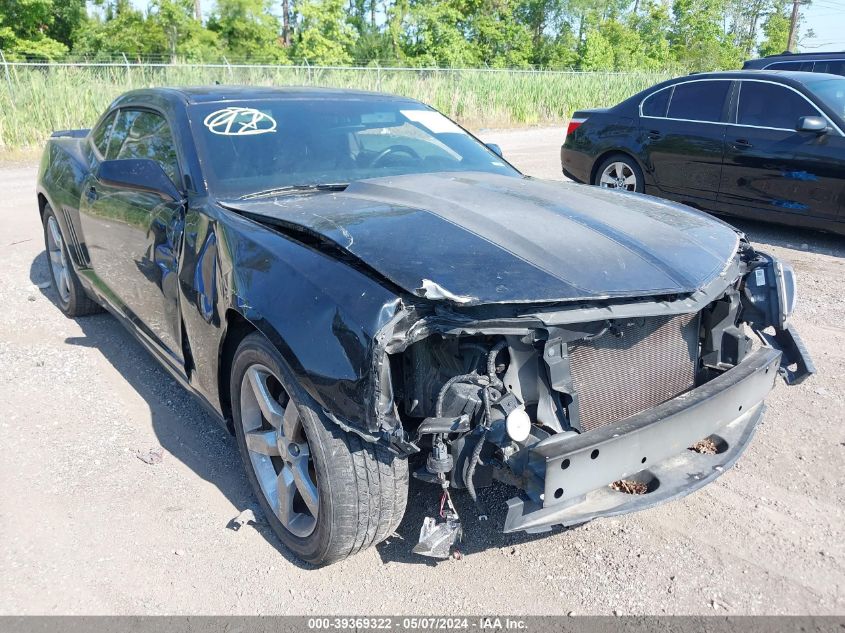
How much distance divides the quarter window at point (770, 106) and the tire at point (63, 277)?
641 centimetres

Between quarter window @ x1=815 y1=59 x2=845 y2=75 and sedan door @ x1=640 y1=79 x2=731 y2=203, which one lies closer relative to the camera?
A: sedan door @ x1=640 y1=79 x2=731 y2=203

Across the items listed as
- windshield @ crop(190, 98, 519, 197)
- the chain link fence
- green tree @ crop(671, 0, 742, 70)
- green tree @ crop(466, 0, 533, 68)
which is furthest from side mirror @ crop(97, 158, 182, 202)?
green tree @ crop(671, 0, 742, 70)

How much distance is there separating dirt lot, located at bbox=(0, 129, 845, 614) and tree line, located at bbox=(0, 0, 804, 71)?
25.2m

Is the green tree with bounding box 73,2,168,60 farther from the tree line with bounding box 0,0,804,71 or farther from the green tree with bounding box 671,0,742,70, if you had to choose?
the green tree with bounding box 671,0,742,70

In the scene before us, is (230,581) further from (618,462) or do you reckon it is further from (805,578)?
(805,578)

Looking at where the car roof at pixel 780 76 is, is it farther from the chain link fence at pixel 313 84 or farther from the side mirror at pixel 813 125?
the chain link fence at pixel 313 84

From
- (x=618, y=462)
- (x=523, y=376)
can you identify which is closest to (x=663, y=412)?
(x=618, y=462)

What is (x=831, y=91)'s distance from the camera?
6.98 meters

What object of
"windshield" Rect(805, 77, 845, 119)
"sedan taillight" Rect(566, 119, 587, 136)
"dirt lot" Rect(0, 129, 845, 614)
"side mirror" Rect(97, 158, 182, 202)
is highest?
"windshield" Rect(805, 77, 845, 119)

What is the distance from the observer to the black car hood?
7.57 feet

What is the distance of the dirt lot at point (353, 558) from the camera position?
2.48 metres

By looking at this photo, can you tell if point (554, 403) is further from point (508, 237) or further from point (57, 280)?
point (57, 280)

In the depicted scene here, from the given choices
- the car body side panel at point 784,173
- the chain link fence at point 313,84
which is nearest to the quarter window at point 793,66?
the car body side panel at point 784,173

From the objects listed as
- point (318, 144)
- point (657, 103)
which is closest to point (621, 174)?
point (657, 103)
